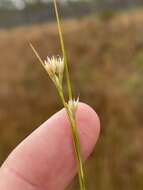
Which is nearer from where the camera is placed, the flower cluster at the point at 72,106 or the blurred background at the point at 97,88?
the flower cluster at the point at 72,106

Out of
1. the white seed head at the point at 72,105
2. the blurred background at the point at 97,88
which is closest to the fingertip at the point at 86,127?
the white seed head at the point at 72,105

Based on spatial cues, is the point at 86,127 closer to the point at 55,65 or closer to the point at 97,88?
the point at 55,65

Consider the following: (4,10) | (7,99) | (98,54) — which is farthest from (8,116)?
(4,10)

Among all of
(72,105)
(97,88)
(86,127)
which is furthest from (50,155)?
(97,88)

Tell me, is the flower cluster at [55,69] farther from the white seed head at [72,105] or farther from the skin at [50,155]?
the skin at [50,155]

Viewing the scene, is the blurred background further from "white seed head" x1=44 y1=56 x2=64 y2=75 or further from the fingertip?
"white seed head" x1=44 y1=56 x2=64 y2=75

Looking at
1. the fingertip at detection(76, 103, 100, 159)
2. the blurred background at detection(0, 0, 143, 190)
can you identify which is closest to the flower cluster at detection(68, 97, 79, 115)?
the fingertip at detection(76, 103, 100, 159)
